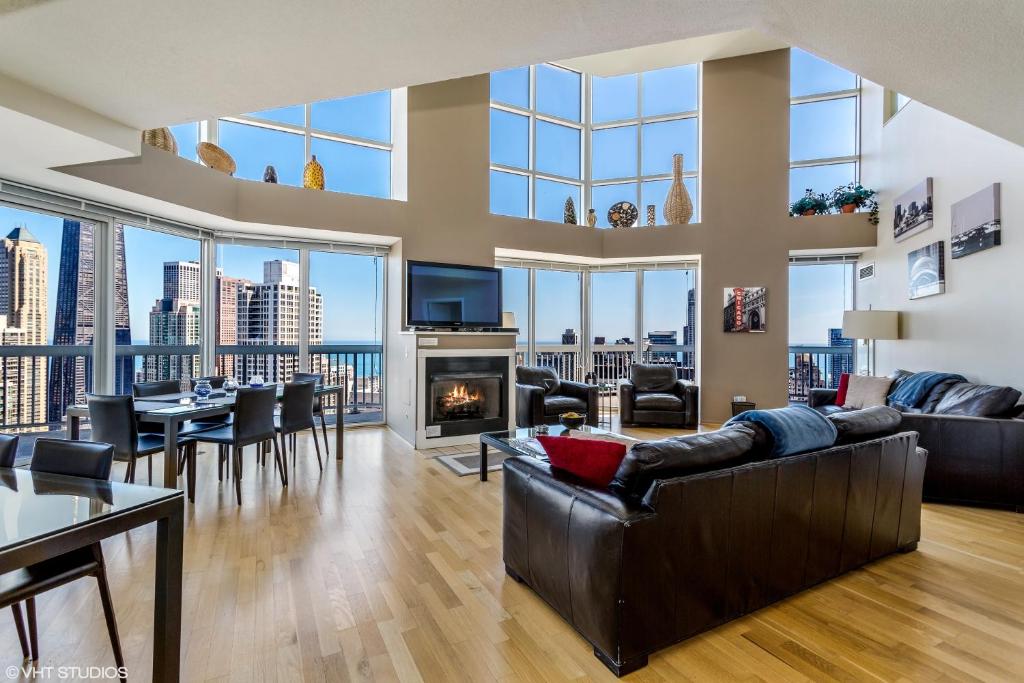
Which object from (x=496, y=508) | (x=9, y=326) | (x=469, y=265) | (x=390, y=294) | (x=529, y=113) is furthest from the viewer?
(x=529, y=113)

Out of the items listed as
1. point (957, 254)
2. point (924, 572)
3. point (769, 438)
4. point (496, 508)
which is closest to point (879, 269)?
point (957, 254)

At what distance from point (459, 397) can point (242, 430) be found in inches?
89.0

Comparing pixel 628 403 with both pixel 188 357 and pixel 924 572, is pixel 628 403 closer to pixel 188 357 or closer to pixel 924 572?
pixel 924 572

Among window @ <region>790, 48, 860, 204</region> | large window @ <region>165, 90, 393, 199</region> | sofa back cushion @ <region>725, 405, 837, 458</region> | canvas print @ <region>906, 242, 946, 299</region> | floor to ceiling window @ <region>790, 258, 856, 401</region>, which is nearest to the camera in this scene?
sofa back cushion @ <region>725, 405, 837, 458</region>

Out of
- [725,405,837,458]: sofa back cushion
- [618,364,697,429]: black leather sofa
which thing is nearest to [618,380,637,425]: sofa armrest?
[618,364,697,429]: black leather sofa

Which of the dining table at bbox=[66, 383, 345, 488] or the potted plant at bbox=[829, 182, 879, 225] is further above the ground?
the potted plant at bbox=[829, 182, 879, 225]

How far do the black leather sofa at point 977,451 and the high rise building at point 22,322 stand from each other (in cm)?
671

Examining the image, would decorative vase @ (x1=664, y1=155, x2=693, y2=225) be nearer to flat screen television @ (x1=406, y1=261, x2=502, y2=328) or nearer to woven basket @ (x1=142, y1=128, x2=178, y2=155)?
flat screen television @ (x1=406, y1=261, x2=502, y2=328)

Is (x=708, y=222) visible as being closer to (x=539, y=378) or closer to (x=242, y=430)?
(x=539, y=378)

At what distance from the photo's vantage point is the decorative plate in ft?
22.4

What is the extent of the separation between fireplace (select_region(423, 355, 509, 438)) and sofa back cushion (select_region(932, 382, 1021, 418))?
3.80 meters

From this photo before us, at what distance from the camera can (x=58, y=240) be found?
3957 millimetres

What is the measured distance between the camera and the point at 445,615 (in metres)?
1.96

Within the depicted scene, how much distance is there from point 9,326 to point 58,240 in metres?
0.79
